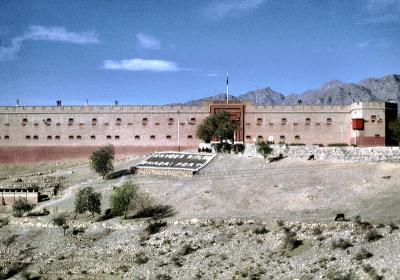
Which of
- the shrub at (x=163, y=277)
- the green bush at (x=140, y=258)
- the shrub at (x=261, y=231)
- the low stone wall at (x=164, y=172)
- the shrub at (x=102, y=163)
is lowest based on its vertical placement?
the shrub at (x=163, y=277)

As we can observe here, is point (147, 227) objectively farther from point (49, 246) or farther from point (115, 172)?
point (115, 172)

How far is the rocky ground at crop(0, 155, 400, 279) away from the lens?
100ft

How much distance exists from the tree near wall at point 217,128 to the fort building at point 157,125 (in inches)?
312

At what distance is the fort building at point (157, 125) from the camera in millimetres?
72438

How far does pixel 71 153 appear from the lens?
7425 centimetres

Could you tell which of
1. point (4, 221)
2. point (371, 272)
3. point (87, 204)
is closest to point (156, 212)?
point (87, 204)

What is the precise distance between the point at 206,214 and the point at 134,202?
688 centimetres

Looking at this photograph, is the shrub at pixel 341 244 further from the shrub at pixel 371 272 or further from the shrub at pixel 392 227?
the shrub at pixel 392 227

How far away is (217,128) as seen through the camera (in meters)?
64.1

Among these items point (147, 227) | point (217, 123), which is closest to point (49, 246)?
point (147, 227)

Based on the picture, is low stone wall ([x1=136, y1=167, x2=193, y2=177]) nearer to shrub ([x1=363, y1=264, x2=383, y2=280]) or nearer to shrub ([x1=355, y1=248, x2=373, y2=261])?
shrub ([x1=355, y1=248, x2=373, y2=261])

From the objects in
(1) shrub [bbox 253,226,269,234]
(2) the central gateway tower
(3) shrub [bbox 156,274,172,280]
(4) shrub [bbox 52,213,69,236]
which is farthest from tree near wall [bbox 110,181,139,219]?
(2) the central gateway tower

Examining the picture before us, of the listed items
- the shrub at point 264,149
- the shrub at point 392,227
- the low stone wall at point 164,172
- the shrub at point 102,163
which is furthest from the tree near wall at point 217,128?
the shrub at point 392,227

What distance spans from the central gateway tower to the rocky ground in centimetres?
2034
